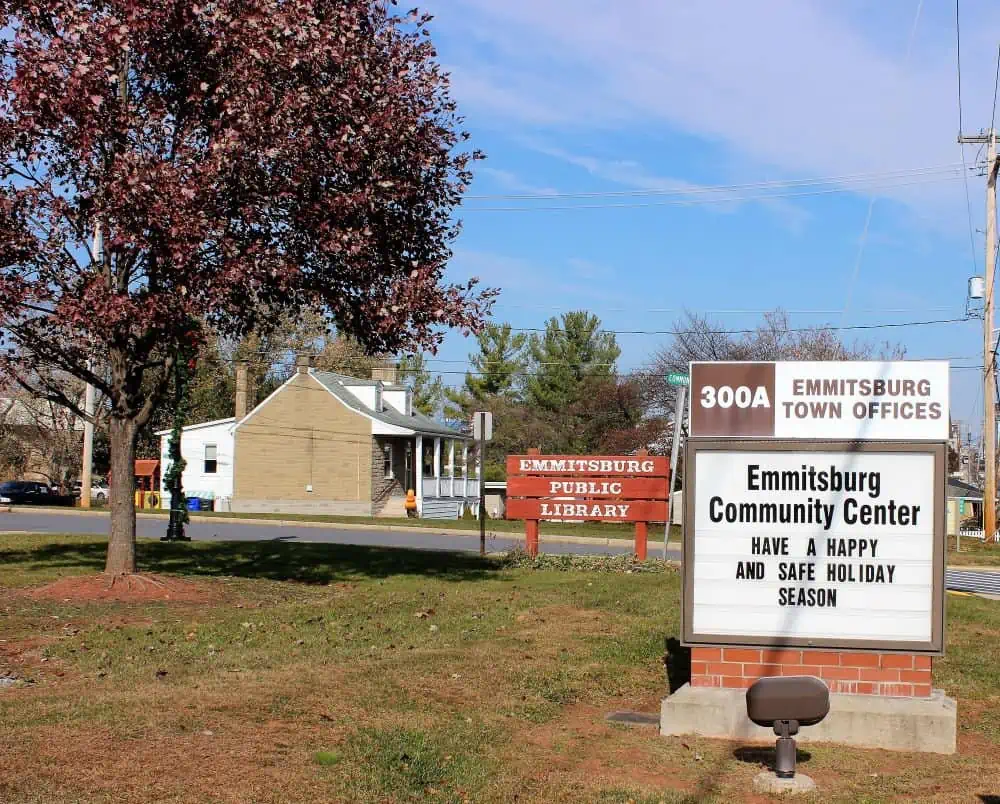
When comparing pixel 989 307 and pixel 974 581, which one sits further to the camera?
pixel 989 307

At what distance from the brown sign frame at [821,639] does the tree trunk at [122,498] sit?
8097 millimetres

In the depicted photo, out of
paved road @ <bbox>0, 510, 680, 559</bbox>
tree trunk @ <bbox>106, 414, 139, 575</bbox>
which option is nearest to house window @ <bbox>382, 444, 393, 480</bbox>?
paved road @ <bbox>0, 510, 680, 559</bbox>

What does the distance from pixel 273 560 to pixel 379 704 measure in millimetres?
12129

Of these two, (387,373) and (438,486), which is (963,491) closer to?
(387,373)

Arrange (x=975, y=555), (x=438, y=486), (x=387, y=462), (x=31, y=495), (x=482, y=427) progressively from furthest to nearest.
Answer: (x=31, y=495), (x=387, y=462), (x=438, y=486), (x=975, y=555), (x=482, y=427)

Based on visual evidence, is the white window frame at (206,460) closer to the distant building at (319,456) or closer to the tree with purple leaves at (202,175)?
the distant building at (319,456)

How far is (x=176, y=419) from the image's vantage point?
2562 centimetres

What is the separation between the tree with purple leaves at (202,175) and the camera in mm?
12789

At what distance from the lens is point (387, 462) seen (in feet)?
170

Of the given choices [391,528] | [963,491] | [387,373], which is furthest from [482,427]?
[963,491]

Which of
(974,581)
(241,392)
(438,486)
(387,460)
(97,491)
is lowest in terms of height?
(974,581)

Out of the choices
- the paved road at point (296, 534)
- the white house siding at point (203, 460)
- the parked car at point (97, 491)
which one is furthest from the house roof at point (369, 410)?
the parked car at point (97, 491)

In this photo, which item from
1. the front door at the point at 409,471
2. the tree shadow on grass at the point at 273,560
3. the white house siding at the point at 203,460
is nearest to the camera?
the tree shadow on grass at the point at 273,560

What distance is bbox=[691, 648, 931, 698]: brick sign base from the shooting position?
8250 millimetres
